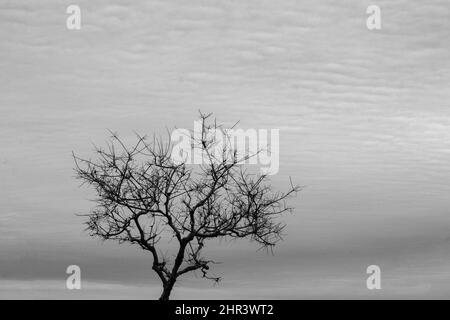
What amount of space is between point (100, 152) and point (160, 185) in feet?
6.63

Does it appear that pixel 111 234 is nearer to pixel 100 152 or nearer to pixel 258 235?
pixel 100 152

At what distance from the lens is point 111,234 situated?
2298cm

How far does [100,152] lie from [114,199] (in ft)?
4.70

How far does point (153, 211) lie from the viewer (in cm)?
2236
